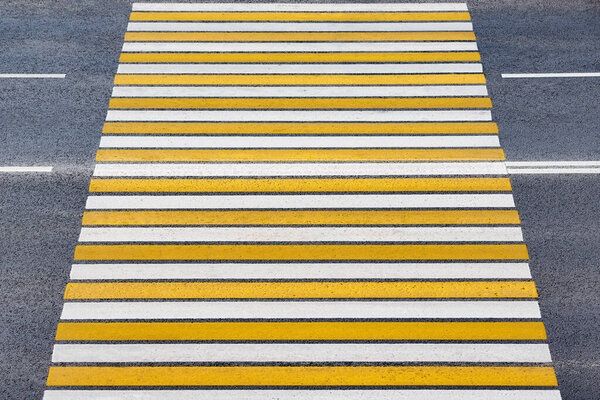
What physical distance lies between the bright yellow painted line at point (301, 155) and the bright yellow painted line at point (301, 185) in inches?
17.0

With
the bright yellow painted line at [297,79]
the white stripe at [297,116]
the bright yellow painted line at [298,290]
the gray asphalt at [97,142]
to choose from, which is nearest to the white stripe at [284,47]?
the gray asphalt at [97,142]

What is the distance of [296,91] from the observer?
39.0ft

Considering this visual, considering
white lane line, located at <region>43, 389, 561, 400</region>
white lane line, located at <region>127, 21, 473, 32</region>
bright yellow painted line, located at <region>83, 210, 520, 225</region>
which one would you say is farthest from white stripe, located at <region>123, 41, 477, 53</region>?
white lane line, located at <region>43, 389, 561, 400</region>

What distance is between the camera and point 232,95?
11828 mm

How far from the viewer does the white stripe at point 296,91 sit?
1184 centimetres

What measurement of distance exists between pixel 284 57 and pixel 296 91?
35.6 inches

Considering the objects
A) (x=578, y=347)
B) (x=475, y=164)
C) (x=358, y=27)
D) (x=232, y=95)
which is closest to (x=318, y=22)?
(x=358, y=27)

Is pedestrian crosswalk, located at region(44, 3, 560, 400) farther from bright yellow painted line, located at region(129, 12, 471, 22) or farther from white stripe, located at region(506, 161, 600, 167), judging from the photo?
white stripe, located at region(506, 161, 600, 167)

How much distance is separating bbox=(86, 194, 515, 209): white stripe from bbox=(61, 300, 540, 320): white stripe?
1663mm

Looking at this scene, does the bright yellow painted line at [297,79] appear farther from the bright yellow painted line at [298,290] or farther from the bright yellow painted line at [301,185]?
the bright yellow painted line at [298,290]

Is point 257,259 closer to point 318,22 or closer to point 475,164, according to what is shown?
point 475,164

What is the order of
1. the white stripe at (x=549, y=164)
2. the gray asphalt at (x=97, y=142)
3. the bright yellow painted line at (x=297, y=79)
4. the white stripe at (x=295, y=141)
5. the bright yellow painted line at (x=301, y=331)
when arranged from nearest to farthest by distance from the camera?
the bright yellow painted line at (x=301, y=331), the gray asphalt at (x=97, y=142), the white stripe at (x=549, y=164), the white stripe at (x=295, y=141), the bright yellow painted line at (x=297, y=79)

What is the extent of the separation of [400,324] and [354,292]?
2.61 feet

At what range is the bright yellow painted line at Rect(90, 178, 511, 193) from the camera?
10648 mm
